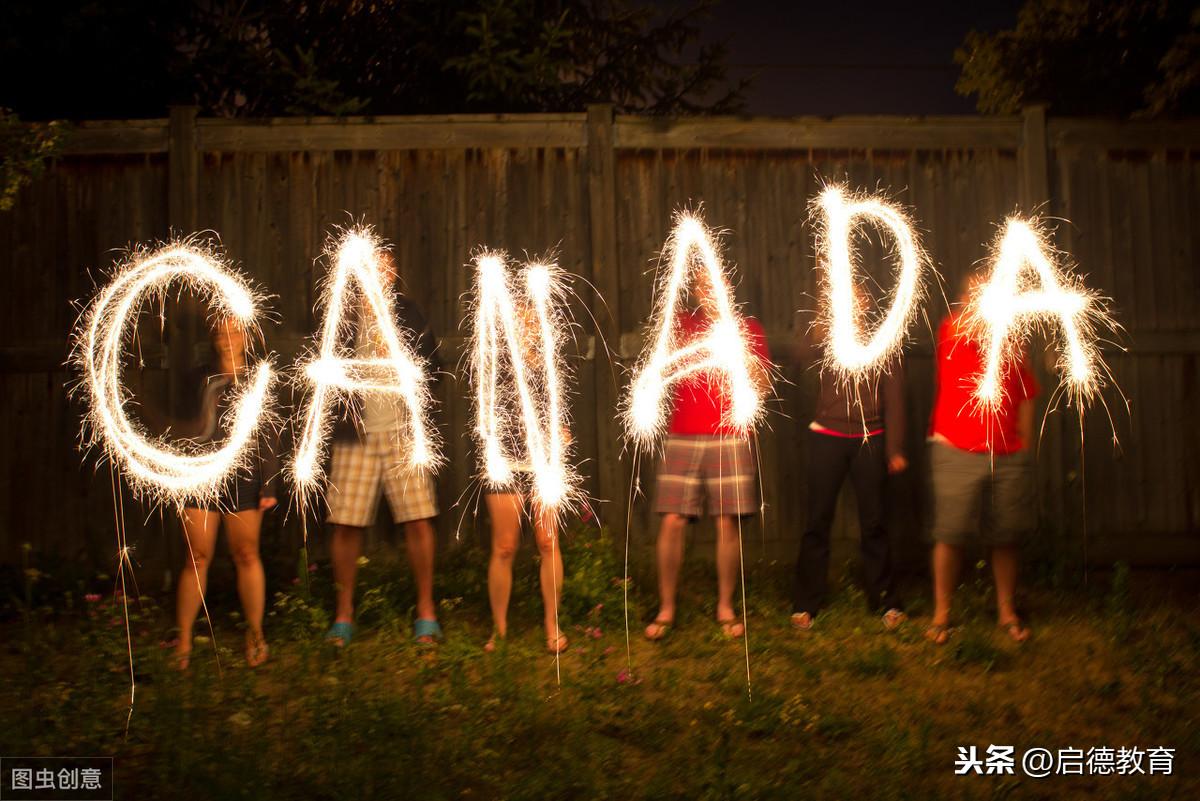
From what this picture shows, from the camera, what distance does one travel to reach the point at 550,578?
17.2ft

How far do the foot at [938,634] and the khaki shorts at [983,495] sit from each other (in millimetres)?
453

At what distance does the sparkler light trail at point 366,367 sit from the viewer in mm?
5230

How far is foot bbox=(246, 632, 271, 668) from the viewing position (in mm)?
4965

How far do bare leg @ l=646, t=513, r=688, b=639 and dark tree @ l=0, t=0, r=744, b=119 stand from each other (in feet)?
13.6

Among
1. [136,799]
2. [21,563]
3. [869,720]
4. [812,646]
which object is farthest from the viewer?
[21,563]

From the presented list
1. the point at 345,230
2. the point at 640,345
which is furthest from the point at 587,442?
the point at 345,230

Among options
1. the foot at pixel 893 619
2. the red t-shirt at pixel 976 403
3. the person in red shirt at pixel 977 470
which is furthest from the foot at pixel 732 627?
the red t-shirt at pixel 976 403

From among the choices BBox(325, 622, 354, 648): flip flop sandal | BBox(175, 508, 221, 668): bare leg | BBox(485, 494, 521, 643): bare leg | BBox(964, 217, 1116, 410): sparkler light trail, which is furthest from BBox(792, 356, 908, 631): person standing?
BBox(175, 508, 221, 668): bare leg

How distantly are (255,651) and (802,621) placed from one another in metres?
2.89

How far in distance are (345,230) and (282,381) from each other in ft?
3.44

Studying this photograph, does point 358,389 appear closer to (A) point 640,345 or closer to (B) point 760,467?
(A) point 640,345

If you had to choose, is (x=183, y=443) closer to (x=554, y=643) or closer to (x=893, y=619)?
(x=554, y=643)

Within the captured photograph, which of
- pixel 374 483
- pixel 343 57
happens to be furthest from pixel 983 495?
pixel 343 57

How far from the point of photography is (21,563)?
20.4 feet
